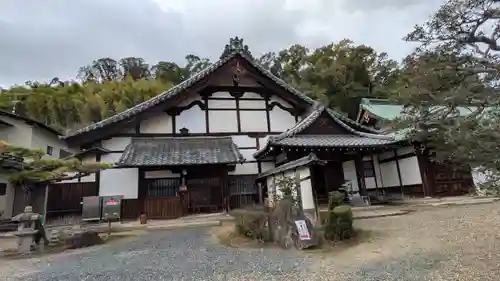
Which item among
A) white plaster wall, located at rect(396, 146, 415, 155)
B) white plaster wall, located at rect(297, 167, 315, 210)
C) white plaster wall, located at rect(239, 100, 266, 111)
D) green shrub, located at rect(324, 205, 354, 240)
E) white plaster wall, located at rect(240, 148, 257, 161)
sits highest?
white plaster wall, located at rect(239, 100, 266, 111)

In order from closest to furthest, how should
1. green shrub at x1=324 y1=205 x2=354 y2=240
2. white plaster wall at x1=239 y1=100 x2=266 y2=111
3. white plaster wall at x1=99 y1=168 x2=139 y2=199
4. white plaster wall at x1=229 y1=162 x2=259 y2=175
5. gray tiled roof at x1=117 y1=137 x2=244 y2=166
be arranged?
green shrub at x1=324 y1=205 x2=354 y2=240 < gray tiled roof at x1=117 y1=137 x2=244 y2=166 < white plaster wall at x1=99 y1=168 x2=139 y2=199 < white plaster wall at x1=229 y1=162 x2=259 y2=175 < white plaster wall at x1=239 y1=100 x2=266 y2=111

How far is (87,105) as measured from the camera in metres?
28.1

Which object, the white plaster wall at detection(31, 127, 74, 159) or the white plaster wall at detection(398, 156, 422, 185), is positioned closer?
the white plaster wall at detection(398, 156, 422, 185)

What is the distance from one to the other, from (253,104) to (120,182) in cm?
733

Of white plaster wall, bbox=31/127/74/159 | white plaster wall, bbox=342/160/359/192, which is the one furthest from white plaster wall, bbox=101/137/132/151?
white plaster wall, bbox=342/160/359/192

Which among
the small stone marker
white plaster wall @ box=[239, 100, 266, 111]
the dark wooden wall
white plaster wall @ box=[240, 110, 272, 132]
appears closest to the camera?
the small stone marker

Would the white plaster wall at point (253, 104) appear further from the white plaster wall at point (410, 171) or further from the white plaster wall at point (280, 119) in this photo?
the white plaster wall at point (410, 171)

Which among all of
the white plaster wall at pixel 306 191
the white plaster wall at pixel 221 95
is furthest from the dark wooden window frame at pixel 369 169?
the white plaster wall at pixel 306 191

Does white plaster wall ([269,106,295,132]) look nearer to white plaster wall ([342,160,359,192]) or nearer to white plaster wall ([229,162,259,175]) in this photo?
white plaster wall ([229,162,259,175])

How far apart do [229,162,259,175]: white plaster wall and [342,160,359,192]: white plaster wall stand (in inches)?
176

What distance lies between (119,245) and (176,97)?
8130 mm

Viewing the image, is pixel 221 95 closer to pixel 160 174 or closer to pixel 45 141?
pixel 160 174

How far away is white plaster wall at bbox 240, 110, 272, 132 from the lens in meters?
15.8

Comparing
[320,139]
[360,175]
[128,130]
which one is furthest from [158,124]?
[360,175]
